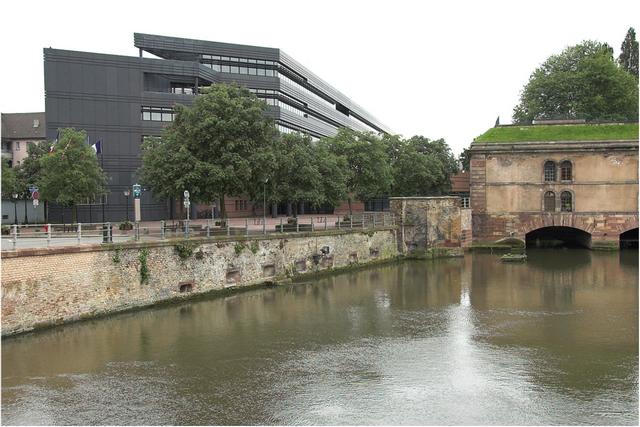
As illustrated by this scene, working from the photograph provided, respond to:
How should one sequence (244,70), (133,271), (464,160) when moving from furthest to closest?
(464,160) < (244,70) < (133,271)

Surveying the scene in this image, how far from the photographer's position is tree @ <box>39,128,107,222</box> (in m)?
37.7

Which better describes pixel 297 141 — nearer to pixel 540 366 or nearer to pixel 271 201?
pixel 271 201

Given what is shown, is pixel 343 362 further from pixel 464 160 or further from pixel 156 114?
pixel 464 160

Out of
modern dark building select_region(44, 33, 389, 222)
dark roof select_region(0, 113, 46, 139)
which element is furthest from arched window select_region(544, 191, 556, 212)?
dark roof select_region(0, 113, 46, 139)

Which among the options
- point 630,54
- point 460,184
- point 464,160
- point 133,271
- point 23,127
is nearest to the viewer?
point 133,271

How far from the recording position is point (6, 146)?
7006cm

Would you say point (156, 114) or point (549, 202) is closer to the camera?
point (549, 202)

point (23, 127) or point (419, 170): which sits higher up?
point (23, 127)

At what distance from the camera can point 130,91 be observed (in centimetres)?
5034

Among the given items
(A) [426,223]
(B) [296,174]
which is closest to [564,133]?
(A) [426,223]

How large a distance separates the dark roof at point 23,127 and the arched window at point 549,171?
178 feet

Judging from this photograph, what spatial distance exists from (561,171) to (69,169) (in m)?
34.8

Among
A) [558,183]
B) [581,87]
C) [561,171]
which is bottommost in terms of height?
[558,183]

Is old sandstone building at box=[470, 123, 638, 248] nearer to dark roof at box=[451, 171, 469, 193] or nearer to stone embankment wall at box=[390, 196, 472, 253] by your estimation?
stone embankment wall at box=[390, 196, 472, 253]
